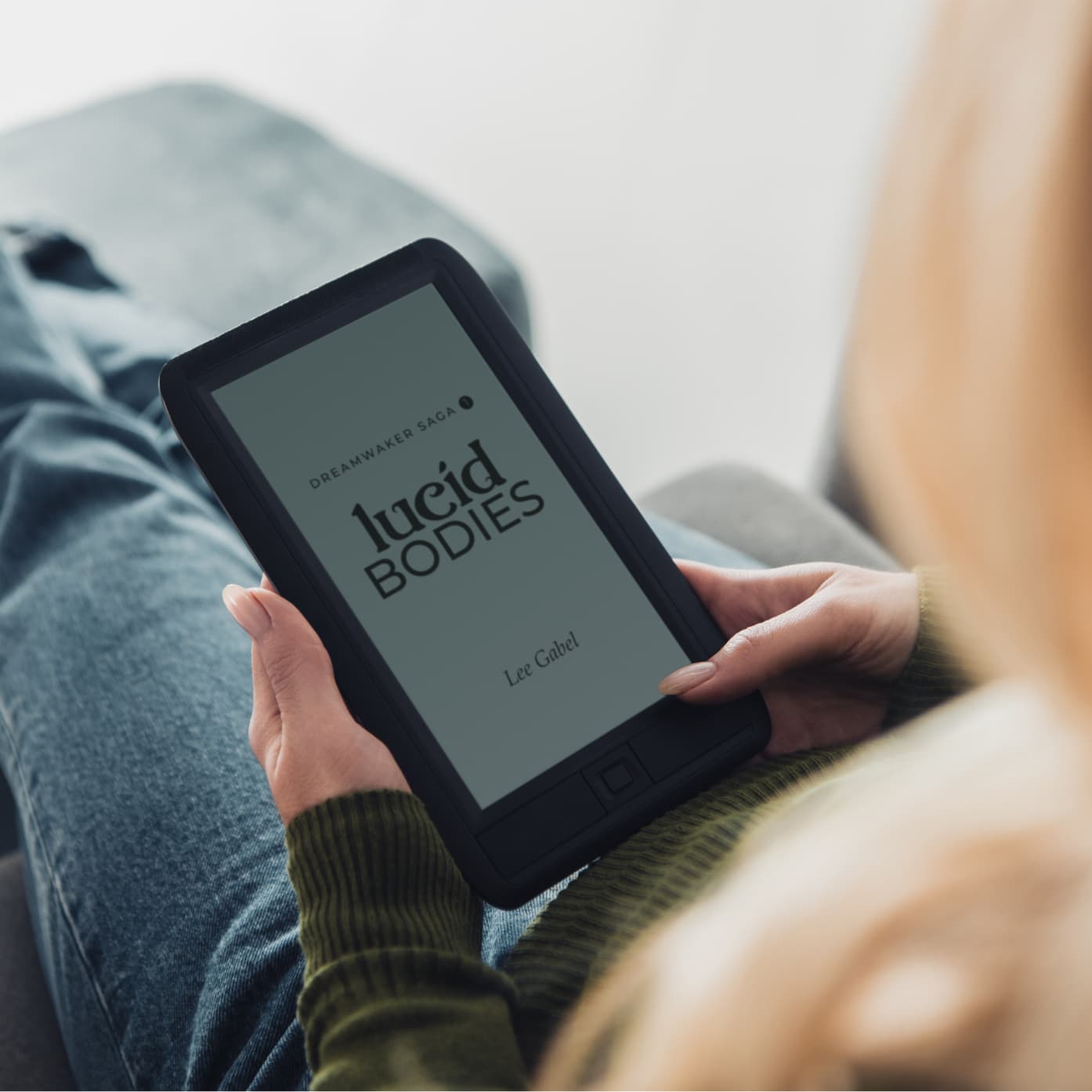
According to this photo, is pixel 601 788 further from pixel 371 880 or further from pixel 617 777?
pixel 371 880

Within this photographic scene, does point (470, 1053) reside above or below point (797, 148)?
below

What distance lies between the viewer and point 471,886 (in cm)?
48

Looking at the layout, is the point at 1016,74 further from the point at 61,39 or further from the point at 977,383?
the point at 61,39

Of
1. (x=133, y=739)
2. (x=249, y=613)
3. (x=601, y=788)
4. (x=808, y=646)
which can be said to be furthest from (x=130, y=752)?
(x=808, y=646)

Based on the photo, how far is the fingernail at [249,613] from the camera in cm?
48

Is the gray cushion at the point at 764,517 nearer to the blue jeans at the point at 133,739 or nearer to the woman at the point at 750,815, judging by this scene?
the blue jeans at the point at 133,739

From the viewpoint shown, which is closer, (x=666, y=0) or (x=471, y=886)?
(x=471, y=886)

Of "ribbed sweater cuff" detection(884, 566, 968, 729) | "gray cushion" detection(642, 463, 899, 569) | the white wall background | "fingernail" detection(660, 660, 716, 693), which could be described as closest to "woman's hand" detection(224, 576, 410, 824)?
"fingernail" detection(660, 660, 716, 693)

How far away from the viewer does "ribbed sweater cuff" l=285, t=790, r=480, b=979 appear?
0.43 m

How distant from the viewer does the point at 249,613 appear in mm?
481

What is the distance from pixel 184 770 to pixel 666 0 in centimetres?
180

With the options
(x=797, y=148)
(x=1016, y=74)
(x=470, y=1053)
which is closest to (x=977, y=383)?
(x=1016, y=74)

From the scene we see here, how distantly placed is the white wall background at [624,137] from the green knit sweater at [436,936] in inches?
36.1

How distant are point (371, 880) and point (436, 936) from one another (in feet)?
0.12
